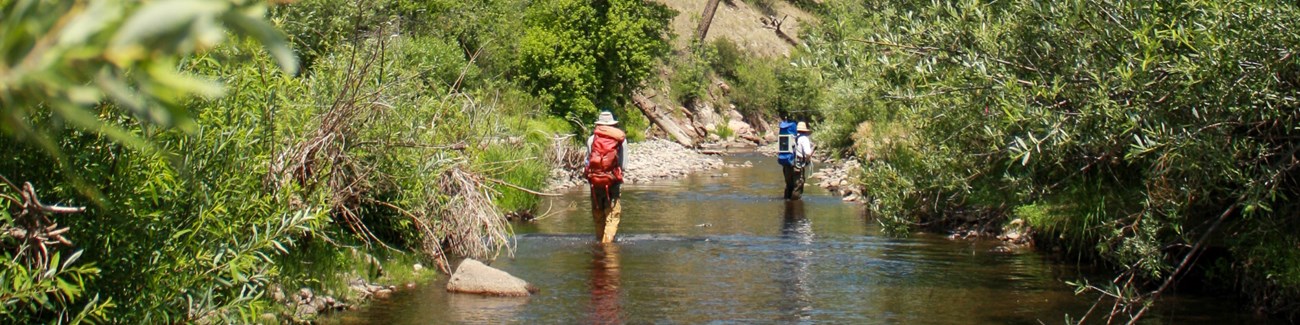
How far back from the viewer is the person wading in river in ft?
52.2

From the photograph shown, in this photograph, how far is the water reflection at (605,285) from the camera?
37.0 ft

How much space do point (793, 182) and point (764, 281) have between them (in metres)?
10.0

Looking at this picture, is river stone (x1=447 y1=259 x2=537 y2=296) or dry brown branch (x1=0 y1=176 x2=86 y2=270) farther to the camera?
river stone (x1=447 y1=259 x2=537 y2=296)

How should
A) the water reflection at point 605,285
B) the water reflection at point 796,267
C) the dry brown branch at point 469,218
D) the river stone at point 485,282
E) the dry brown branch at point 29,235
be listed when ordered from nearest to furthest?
the dry brown branch at point 29,235
the water reflection at point 605,285
the water reflection at point 796,267
the river stone at point 485,282
the dry brown branch at point 469,218

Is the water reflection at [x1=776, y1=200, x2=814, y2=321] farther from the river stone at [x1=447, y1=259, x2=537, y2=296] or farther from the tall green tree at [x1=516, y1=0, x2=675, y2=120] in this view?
the tall green tree at [x1=516, y1=0, x2=675, y2=120]

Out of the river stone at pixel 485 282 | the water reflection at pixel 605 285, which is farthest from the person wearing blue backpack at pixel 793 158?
the river stone at pixel 485 282

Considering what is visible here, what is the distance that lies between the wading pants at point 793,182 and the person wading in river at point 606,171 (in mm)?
7326

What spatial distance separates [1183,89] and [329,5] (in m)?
13.4

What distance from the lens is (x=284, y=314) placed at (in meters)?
10.2

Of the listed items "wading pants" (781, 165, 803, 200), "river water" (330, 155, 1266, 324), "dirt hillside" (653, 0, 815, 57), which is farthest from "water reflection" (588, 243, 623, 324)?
"dirt hillside" (653, 0, 815, 57)

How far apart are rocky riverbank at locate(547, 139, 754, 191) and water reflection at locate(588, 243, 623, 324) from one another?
845 cm

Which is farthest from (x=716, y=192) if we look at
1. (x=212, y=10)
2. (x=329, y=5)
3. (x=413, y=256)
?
(x=212, y=10)

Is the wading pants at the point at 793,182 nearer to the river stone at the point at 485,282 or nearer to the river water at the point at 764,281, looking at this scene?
the river water at the point at 764,281

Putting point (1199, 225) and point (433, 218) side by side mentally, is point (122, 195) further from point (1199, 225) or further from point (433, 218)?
point (1199, 225)
